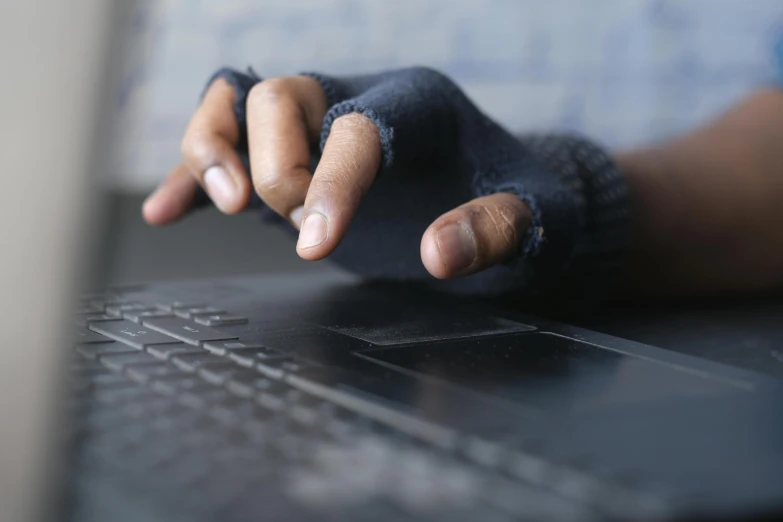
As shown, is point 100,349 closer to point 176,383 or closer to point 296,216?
point 176,383

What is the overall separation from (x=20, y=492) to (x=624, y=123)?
5.06ft

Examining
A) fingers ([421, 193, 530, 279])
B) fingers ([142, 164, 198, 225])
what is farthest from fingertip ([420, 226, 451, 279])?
→ fingers ([142, 164, 198, 225])

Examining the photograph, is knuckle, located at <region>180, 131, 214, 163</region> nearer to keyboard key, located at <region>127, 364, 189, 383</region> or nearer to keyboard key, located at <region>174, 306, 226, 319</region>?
keyboard key, located at <region>174, 306, 226, 319</region>

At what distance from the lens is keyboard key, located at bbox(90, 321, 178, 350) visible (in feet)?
1.06

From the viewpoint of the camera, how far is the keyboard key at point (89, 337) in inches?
12.5

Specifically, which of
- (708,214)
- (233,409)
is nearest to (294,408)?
(233,409)

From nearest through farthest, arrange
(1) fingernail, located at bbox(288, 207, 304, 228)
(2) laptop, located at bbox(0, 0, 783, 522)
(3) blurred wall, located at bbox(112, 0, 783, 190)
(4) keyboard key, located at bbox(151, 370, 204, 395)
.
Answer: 1. (2) laptop, located at bbox(0, 0, 783, 522)
2. (4) keyboard key, located at bbox(151, 370, 204, 395)
3. (1) fingernail, located at bbox(288, 207, 304, 228)
4. (3) blurred wall, located at bbox(112, 0, 783, 190)

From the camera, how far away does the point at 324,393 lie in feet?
0.83

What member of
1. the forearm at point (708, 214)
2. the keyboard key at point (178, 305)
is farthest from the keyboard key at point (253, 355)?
the forearm at point (708, 214)

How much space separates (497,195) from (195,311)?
16 cm

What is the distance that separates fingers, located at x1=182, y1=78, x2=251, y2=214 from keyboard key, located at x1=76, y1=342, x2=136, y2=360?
19 cm

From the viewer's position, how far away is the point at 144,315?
0.39 m

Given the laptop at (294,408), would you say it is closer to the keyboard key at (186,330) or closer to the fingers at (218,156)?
the keyboard key at (186,330)

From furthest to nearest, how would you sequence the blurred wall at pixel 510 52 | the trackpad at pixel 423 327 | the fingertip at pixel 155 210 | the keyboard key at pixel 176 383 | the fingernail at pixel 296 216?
1. the blurred wall at pixel 510 52
2. the fingertip at pixel 155 210
3. the fingernail at pixel 296 216
4. the trackpad at pixel 423 327
5. the keyboard key at pixel 176 383
